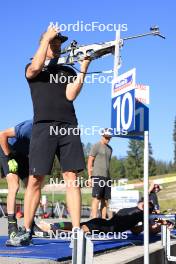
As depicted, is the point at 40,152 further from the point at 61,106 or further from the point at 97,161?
the point at 97,161

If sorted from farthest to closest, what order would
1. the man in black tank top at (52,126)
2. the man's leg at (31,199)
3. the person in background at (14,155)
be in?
the person in background at (14,155) < the man's leg at (31,199) < the man in black tank top at (52,126)

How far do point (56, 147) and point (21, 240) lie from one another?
0.96 meters

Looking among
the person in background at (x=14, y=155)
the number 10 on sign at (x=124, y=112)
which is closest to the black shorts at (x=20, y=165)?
the person in background at (x=14, y=155)

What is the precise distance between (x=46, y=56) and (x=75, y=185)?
1.33 meters

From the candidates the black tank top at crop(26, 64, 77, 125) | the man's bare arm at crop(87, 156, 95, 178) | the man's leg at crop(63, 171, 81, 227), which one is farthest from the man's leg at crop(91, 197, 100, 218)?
the black tank top at crop(26, 64, 77, 125)

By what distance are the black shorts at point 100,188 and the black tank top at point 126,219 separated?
2104 millimetres

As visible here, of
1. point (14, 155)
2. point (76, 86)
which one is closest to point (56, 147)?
point (76, 86)

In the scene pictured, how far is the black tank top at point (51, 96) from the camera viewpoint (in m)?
5.38

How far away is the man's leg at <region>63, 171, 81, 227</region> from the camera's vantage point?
17.5ft

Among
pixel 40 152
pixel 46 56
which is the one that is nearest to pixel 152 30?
pixel 46 56

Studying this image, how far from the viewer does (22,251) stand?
470 cm

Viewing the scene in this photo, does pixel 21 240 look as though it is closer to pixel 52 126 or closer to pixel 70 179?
pixel 70 179

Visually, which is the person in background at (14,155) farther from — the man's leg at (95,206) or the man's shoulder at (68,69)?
the man's leg at (95,206)

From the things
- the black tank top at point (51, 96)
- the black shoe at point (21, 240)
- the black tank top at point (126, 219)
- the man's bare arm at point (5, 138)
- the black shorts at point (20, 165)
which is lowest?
the black shoe at point (21, 240)
